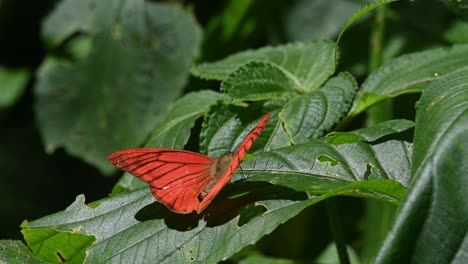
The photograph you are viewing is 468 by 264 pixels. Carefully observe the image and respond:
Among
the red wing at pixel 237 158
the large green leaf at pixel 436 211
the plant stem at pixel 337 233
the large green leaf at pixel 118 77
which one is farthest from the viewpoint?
the large green leaf at pixel 118 77

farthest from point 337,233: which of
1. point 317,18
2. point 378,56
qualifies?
point 317,18

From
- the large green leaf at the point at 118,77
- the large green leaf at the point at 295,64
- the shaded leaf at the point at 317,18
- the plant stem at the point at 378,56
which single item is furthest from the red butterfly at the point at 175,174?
the shaded leaf at the point at 317,18

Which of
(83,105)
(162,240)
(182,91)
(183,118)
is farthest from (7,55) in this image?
(162,240)

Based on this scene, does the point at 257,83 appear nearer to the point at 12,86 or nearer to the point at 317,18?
the point at 317,18

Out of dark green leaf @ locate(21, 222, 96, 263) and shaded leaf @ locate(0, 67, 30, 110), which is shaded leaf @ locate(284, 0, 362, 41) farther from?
dark green leaf @ locate(21, 222, 96, 263)

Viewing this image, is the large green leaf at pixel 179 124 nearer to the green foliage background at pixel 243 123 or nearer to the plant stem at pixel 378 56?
the green foliage background at pixel 243 123

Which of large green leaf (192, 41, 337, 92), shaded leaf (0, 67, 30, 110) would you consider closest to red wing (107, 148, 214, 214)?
large green leaf (192, 41, 337, 92)

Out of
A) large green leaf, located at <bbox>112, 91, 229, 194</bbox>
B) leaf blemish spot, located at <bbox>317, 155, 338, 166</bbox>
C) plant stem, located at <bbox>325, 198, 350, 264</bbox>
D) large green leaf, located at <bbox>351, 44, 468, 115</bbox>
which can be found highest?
leaf blemish spot, located at <bbox>317, 155, 338, 166</bbox>
